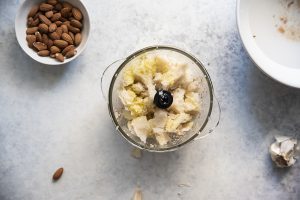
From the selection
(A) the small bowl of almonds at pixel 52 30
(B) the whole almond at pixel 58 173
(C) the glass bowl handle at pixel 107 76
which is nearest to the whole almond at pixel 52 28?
(A) the small bowl of almonds at pixel 52 30

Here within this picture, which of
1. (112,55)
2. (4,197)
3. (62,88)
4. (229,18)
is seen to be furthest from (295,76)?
(4,197)

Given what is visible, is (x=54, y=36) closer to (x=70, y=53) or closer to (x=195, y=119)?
(x=70, y=53)

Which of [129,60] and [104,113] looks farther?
[104,113]

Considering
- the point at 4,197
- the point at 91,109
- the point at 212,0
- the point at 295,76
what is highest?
the point at 212,0

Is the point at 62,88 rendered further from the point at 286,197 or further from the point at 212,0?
the point at 286,197

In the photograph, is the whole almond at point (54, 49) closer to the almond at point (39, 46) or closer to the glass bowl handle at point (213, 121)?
the almond at point (39, 46)

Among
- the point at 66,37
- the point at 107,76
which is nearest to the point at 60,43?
the point at 66,37
